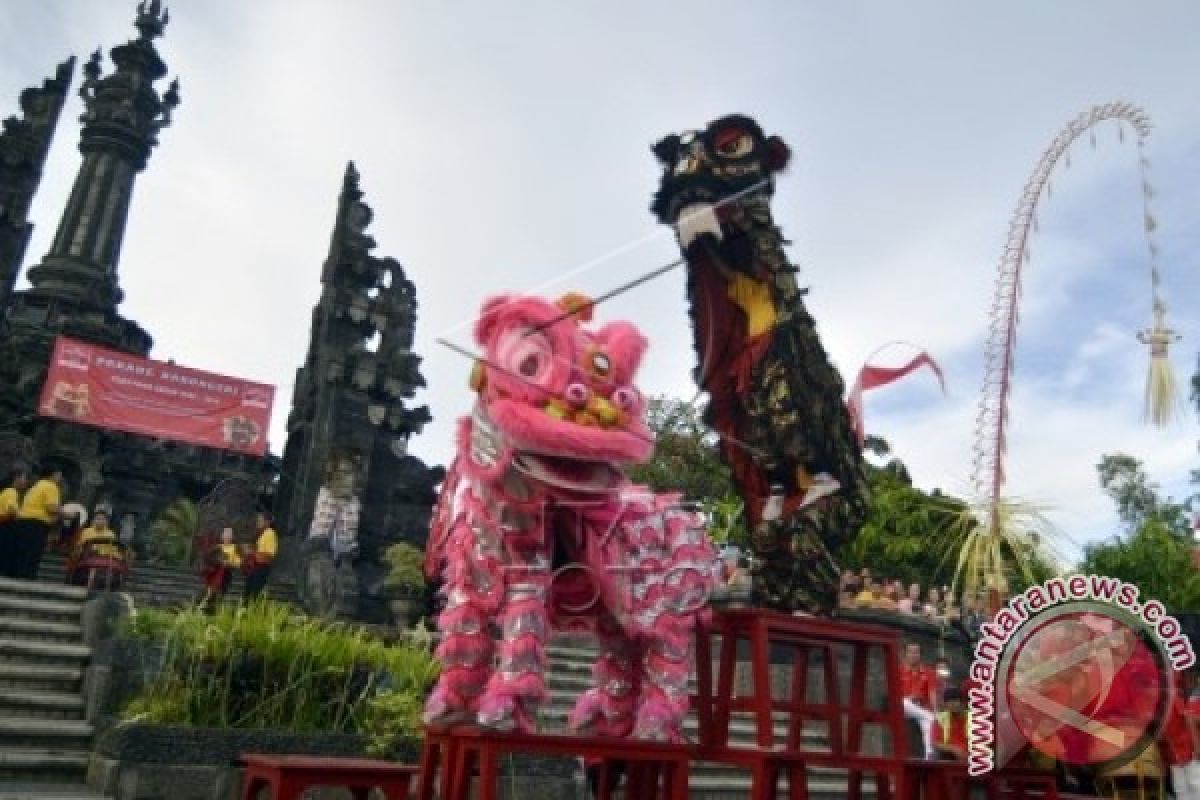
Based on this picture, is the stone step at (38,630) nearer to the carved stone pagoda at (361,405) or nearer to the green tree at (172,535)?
the carved stone pagoda at (361,405)

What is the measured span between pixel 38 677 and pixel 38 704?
0.35 meters

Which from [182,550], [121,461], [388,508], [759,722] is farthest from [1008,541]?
[121,461]

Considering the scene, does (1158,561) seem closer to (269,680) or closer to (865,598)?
(865,598)

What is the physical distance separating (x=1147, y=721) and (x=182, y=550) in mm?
21677

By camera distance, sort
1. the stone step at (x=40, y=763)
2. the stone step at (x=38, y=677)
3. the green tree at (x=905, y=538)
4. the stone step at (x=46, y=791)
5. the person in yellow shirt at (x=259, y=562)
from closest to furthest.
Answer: the stone step at (x=46, y=791), the stone step at (x=40, y=763), the stone step at (x=38, y=677), the person in yellow shirt at (x=259, y=562), the green tree at (x=905, y=538)

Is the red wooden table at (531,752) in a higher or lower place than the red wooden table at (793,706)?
lower

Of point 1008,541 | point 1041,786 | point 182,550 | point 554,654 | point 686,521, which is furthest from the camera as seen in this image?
point 182,550

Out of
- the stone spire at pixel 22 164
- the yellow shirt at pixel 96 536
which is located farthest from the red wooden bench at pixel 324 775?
the stone spire at pixel 22 164

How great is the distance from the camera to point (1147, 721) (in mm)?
4234

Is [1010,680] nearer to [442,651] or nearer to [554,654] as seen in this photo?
[442,651]

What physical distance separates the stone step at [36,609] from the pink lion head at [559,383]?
494 cm

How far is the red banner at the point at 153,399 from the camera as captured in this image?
678 inches

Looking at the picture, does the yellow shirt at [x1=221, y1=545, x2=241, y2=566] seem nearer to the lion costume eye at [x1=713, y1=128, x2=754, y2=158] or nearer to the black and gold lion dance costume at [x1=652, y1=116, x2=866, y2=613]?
the black and gold lion dance costume at [x1=652, y1=116, x2=866, y2=613]

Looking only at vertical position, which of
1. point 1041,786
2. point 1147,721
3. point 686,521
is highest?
point 686,521
